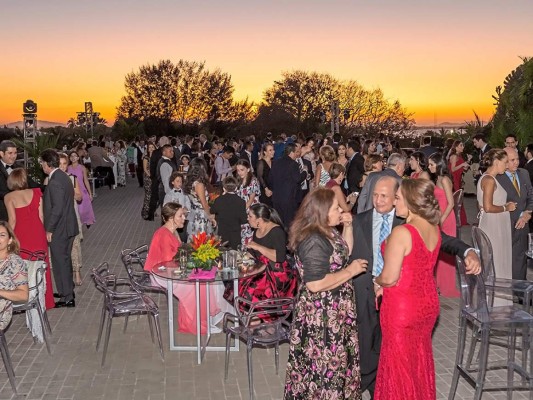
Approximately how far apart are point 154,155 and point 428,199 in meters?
10.5

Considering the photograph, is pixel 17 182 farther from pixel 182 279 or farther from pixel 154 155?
pixel 154 155

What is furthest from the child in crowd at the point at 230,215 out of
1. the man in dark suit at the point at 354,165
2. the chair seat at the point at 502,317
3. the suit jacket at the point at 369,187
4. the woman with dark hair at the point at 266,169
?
the man in dark suit at the point at 354,165

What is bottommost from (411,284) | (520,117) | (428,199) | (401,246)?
(411,284)

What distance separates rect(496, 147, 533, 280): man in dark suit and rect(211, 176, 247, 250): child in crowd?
116 inches

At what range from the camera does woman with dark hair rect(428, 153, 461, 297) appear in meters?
7.88

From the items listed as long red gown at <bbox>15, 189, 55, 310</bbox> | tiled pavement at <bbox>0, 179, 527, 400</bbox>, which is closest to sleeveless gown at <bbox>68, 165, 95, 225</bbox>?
tiled pavement at <bbox>0, 179, 527, 400</bbox>

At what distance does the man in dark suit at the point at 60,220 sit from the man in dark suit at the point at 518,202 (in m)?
4.92

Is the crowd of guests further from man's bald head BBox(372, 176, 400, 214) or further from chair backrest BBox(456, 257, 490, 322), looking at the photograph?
chair backrest BBox(456, 257, 490, 322)

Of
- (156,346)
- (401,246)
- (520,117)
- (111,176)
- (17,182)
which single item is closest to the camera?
(401,246)

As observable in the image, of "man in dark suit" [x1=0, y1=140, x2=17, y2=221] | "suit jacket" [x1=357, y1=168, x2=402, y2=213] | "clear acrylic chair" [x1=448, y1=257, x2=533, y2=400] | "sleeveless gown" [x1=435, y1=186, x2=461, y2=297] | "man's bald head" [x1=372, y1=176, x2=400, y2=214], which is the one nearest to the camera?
"clear acrylic chair" [x1=448, y1=257, x2=533, y2=400]

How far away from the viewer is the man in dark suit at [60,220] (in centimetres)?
764

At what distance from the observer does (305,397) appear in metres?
4.47

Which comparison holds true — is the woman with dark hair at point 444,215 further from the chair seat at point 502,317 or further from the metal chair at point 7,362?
the metal chair at point 7,362

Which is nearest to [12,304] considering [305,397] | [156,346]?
[156,346]
